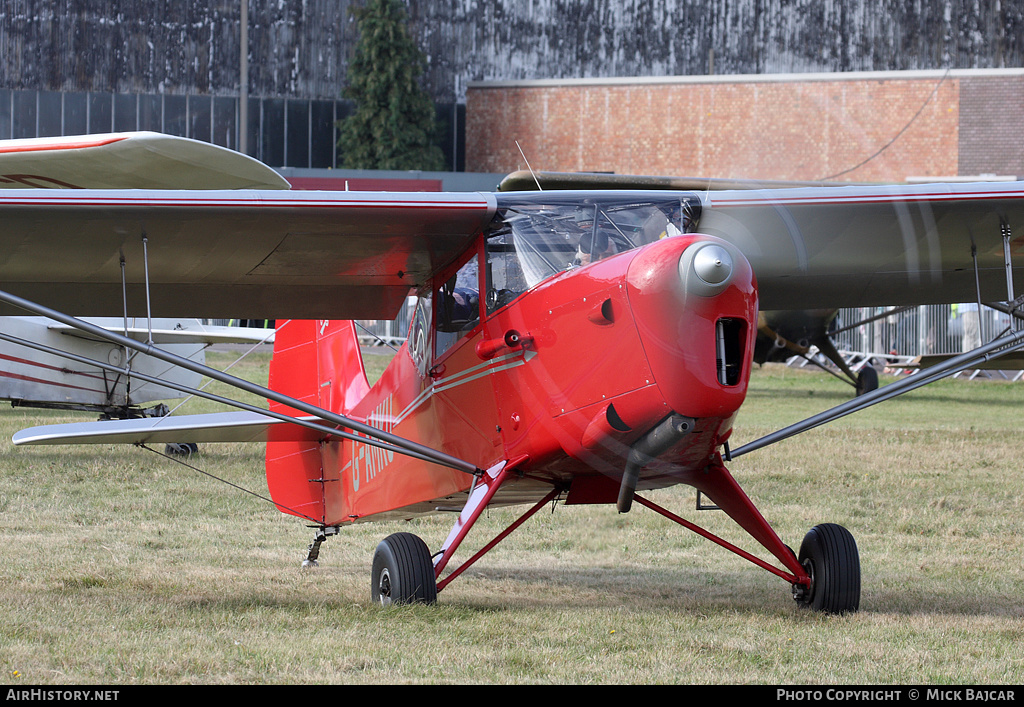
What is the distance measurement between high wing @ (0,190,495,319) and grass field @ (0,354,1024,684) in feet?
6.42

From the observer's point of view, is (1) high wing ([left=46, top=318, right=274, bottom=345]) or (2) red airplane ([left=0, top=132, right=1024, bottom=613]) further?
(1) high wing ([left=46, top=318, right=274, bottom=345])

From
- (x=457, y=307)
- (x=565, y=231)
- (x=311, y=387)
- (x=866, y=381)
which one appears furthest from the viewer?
(x=866, y=381)

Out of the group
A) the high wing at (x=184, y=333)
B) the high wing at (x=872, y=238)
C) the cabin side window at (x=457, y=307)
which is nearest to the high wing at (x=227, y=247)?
the cabin side window at (x=457, y=307)

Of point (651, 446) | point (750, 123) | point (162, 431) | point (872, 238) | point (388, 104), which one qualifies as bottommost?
point (162, 431)

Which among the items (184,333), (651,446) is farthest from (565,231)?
(184,333)

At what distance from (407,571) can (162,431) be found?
80.2 inches

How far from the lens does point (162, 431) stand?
7148 mm

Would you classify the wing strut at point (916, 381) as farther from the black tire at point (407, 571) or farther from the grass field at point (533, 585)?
the black tire at point (407, 571)

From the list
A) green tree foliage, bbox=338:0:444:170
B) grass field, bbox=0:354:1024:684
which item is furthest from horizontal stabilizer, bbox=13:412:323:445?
green tree foliage, bbox=338:0:444:170

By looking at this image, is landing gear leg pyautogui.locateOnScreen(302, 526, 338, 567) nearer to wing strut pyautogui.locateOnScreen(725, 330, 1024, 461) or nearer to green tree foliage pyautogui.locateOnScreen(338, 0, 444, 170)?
wing strut pyautogui.locateOnScreen(725, 330, 1024, 461)

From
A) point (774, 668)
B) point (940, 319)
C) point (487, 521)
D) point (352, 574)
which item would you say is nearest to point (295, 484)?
point (352, 574)

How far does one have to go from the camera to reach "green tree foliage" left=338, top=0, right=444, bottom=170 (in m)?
42.5

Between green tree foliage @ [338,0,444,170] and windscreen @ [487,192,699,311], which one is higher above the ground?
green tree foliage @ [338,0,444,170]

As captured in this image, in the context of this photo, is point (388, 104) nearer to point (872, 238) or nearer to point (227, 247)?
point (227, 247)
